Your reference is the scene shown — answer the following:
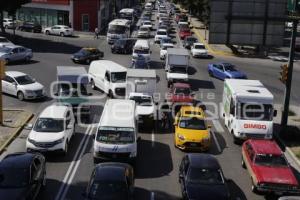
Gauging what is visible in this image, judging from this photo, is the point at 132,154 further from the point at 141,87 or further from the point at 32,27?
the point at 32,27

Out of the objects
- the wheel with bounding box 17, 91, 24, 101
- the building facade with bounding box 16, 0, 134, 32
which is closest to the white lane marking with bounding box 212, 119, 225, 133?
the wheel with bounding box 17, 91, 24, 101

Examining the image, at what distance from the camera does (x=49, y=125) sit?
24578 millimetres

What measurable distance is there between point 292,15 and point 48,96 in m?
17.2

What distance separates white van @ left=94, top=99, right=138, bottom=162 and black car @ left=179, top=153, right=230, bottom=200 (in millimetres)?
2804

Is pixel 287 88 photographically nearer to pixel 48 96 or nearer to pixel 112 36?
pixel 48 96

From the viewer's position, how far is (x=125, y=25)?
6550cm

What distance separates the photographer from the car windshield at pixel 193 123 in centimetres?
2600

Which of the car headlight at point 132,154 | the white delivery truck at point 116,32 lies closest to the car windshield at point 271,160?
the car headlight at point 132,154

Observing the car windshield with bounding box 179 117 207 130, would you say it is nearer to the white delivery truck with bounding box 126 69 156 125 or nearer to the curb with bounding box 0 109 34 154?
the white delivery truck with bounding box 126 69 156 125

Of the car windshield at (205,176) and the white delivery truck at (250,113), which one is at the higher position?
the white delivery truck at (250,113)

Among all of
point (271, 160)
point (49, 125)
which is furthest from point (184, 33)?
point (271, 160)

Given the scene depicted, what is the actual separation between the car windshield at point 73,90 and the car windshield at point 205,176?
45.5ft

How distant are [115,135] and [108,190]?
5.54 m

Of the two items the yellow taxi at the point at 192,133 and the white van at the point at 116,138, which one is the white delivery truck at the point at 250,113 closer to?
the yellow taxi at the point at 192,133
